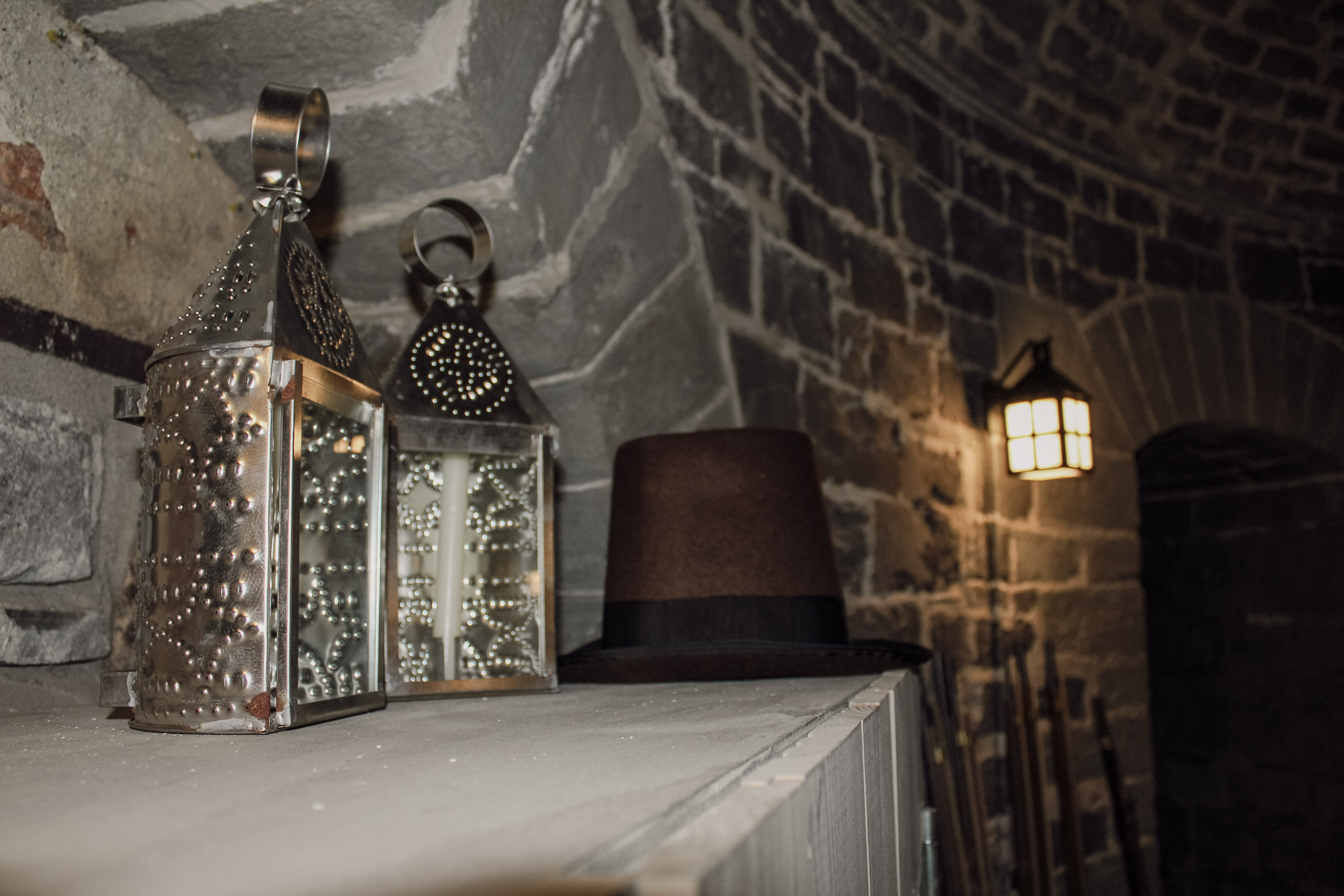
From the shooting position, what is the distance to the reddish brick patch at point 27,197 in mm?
975

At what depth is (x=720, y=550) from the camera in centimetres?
129

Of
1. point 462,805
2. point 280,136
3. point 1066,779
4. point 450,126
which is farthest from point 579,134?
point 1066,779

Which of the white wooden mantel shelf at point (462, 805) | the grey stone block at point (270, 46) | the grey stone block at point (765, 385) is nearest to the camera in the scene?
the white wooden mantel shelf at point (462, 805)

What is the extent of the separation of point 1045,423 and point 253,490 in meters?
2.31

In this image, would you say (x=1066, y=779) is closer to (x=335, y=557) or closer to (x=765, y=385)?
(x=765, y=385)

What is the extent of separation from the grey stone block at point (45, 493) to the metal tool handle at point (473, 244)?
16.3 inches

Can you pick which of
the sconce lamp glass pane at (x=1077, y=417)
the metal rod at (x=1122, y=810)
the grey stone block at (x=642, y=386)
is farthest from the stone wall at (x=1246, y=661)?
the grey stone block at (x=642, y=386)

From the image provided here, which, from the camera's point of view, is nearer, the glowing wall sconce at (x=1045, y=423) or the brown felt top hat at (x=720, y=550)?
the brown felt top hat at (x=720, y=550)

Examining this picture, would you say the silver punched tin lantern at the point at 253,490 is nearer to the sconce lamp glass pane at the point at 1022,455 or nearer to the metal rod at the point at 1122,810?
the sconce lamp glass pane at the point at 1022,455

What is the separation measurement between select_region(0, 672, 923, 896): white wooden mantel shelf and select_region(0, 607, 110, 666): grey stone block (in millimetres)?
145

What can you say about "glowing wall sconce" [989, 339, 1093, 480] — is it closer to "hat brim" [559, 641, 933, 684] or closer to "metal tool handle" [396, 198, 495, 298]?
"hat brim" [559, 641, 933, 684]

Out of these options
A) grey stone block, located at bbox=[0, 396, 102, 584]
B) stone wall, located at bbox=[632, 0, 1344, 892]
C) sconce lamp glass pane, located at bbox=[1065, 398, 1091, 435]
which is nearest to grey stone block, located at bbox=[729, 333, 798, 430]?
stone wall, located at bbox=[632, 0, 1344, 892]

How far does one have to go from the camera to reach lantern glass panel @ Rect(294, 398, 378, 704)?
34.6 inches

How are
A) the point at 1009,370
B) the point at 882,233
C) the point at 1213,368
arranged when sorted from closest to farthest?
the point at 882,233
the point at 1009,370
the point at 1213,368
